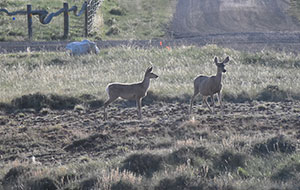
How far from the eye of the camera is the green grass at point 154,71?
55.8 ft

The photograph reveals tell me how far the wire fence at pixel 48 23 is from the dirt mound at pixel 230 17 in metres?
5.72

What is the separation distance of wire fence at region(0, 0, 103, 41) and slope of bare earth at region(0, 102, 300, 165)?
1575cm

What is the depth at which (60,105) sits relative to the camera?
53.2 feet

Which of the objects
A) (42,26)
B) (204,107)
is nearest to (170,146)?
(204,107)

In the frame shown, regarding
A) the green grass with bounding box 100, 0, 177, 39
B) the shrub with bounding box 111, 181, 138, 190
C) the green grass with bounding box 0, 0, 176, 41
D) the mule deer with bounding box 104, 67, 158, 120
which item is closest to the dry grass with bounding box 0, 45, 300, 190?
the shrub with bounding box 111, 181, 138, 190

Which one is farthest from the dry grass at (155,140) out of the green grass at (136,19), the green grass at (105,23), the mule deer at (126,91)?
the green grass at (136,19)

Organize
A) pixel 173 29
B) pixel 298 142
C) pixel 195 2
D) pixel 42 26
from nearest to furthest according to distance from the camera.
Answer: pixel 298 142, pixel 42 26, pixel 173 29, pixel 195 2

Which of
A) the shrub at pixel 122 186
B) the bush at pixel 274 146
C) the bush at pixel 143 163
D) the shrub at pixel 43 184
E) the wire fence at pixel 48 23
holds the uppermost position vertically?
the wire fence at pixel 48 23

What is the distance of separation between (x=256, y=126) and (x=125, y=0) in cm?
3829

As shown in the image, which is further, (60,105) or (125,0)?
(125,0)

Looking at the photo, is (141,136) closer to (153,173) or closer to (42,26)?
(153,173)

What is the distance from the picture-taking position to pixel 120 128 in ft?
42.7

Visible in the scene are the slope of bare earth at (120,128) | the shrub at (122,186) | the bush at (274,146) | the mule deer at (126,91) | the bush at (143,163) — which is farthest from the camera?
the mule deer at (126,91)

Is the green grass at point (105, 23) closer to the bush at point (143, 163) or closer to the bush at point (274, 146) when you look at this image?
the bush at point (274, 146)
